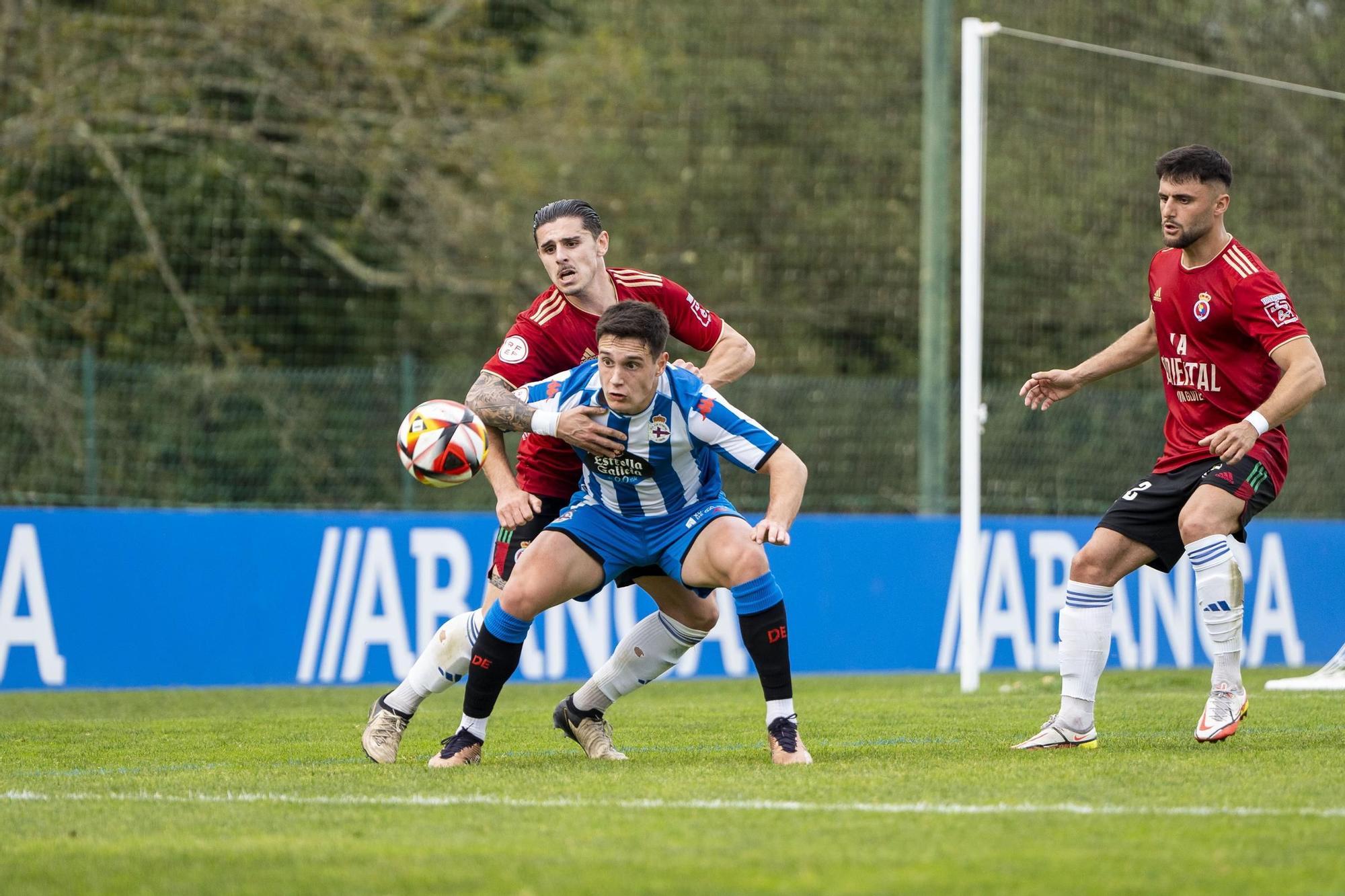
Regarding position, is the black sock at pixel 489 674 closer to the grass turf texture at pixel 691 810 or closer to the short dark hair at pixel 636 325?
the grass turf texture at pixel 691 810

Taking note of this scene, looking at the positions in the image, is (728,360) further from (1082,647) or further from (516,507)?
(1082,647)

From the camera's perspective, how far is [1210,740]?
6.88 metres

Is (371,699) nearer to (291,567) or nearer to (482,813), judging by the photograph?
(291,567)

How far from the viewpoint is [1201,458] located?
7.02m

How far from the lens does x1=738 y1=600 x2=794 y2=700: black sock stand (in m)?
6.42

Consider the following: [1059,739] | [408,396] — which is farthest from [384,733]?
[408,396]

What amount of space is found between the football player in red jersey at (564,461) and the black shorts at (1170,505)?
1.47 metres

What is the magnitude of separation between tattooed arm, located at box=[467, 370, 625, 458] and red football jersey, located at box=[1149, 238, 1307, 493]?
7.21ft

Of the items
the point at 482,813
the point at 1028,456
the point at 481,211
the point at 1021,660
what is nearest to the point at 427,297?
the point at 481,211

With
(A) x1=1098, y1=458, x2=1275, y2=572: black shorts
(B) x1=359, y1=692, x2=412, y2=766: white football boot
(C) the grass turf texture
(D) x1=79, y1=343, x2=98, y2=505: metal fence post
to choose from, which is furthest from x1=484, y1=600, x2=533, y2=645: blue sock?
(D) x1=79, y1=343, x2=98, y2=505: metal fence post

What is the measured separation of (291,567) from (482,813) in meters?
7.75

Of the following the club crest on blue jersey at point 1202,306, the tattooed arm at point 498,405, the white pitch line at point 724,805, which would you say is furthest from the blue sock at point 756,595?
the club crest on blue jersey at point 1202,306

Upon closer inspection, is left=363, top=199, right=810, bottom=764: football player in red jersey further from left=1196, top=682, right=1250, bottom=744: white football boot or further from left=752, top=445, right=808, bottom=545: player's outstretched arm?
left=1196, top=682, right=1250, bottom=744: white football boot

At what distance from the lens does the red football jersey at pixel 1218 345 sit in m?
6.84
